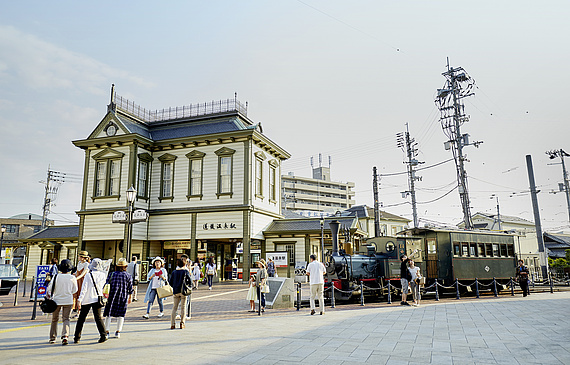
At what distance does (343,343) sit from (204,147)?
20.5 meters

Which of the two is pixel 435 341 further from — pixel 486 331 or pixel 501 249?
pixel 501 249

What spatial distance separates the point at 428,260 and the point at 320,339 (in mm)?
11677

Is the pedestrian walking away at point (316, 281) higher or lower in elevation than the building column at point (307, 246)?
lower

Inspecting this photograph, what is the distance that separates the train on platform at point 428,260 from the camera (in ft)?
52.0

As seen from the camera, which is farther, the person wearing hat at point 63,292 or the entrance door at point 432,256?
the entrance door at point 432,256

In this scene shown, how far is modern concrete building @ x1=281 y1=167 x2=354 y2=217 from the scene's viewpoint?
85688mm

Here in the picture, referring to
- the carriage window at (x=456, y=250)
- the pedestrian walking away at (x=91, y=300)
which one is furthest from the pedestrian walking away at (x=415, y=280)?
the pedestrian walking away at (x=91, y=300)

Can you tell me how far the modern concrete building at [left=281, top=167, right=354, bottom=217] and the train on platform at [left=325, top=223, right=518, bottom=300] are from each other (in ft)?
200

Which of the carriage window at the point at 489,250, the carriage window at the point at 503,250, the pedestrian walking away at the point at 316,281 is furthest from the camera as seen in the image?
the carriage window at the point at 503,250

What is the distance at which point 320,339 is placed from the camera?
815cm

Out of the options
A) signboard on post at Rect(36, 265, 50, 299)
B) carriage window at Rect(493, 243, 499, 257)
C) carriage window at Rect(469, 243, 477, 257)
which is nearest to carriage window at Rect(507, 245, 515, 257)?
carriage window at Rect(493, 243, 499, 257)

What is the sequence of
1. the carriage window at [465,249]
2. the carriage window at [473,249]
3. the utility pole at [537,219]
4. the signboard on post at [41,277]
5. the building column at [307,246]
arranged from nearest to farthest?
the signboard on post at [41,277] < the carriage window at [465,249] < the carriage window at [473,249] < the utility pole at [537,219] < the building column at [307,246]

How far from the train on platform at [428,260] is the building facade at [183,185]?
342 inches

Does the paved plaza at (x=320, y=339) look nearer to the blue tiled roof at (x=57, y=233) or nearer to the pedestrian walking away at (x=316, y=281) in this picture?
the pedestrian walking away at (x=316, y=281)
